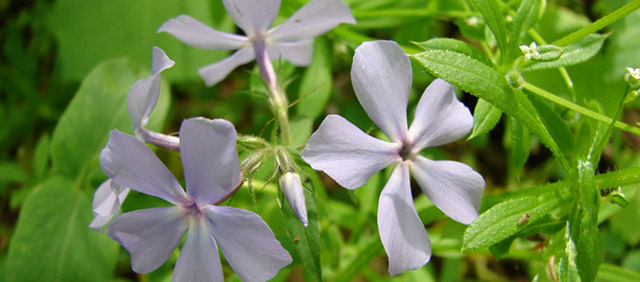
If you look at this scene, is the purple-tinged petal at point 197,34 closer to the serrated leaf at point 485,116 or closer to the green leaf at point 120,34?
the serrated leaf at point 485,116

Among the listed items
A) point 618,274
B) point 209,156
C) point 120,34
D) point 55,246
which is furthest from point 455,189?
point 120,34

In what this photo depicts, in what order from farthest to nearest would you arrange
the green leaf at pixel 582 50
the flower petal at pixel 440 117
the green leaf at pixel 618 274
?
the green leaf at pixel 618 274, the green leaf at pixel 582 50, the flower petal at pixel 440 117

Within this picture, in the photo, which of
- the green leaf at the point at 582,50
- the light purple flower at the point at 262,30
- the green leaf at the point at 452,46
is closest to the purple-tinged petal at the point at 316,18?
the light purple flower at the point at 262,30

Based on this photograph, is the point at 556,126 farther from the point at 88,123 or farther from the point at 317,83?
the point at 88,123

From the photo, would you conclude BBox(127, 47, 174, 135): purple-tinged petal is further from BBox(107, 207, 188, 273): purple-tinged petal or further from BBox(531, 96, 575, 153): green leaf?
BBox(531, 96, 575, 153): green leaf

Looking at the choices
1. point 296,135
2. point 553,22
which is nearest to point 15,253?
point 296,135

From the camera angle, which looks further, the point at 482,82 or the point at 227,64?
the point at 227,64

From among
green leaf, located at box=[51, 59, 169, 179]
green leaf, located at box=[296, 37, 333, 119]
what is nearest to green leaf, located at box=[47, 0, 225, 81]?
green leaf, located at box=[51, 59, 169, 179]
